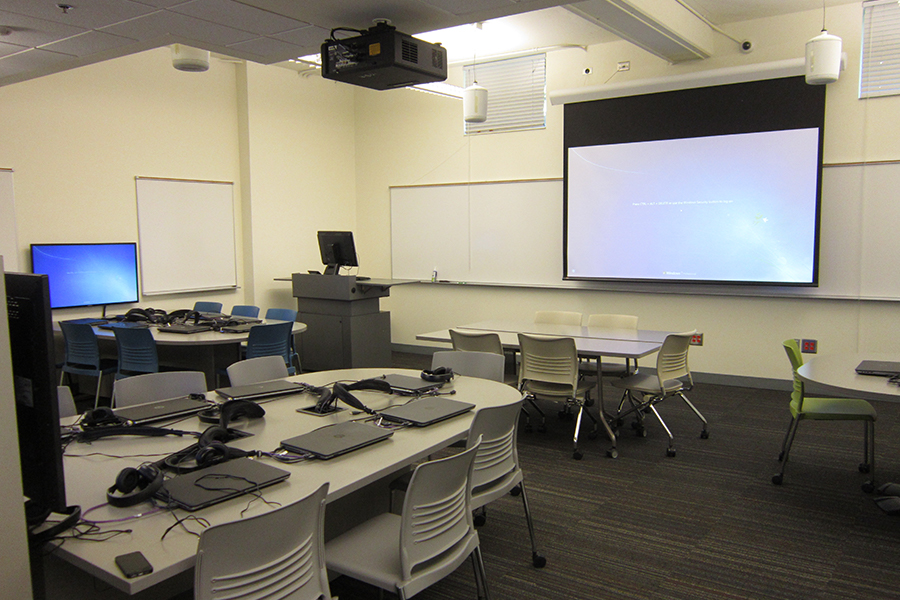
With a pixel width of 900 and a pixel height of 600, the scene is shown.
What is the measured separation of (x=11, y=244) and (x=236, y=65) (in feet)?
11.3

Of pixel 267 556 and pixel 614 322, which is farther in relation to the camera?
pixel 614 322

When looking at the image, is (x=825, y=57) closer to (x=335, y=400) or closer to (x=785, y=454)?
(x=785, y=454)

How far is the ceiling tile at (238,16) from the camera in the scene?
3732 mm

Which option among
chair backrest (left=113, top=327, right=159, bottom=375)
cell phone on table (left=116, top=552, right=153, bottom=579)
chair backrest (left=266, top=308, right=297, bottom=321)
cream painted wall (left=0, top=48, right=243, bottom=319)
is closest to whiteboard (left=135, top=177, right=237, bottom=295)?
cream painted wall (left=0, top=48, right=243, bottom=319)

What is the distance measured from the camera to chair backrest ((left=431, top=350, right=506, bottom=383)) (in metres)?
3.78

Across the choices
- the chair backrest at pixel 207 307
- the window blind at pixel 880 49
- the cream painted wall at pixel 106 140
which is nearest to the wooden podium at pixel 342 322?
the chair backrest at pixel 207 307

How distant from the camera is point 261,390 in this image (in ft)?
10.3

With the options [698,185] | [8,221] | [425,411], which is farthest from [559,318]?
[8,221]

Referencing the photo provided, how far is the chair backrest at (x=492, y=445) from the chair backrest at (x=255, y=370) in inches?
61.7

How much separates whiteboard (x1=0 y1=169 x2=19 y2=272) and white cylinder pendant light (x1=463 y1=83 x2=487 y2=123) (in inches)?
175

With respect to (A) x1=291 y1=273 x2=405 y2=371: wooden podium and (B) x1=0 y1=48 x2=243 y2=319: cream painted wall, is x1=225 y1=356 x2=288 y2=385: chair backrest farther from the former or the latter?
(B) x1=0 y1=48 x2=243 y2=319: cream painted wall

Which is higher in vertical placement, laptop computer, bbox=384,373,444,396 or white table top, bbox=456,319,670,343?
laptop computer, bbox=384,373,444,396

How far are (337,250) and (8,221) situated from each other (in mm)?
3206

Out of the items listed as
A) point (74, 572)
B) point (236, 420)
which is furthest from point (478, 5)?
point (74, 572)
